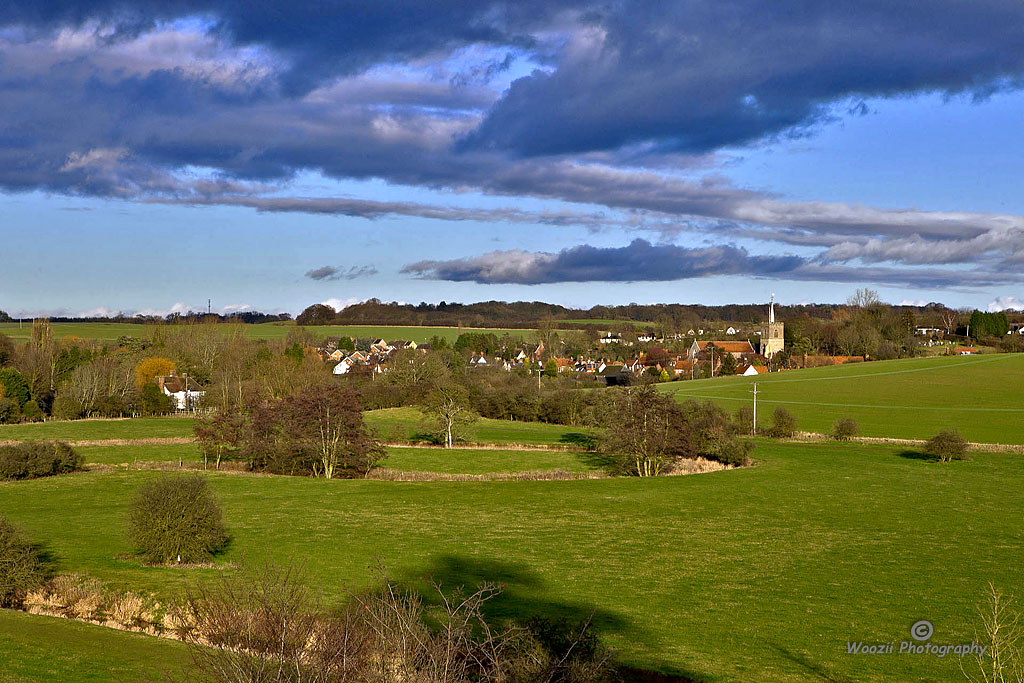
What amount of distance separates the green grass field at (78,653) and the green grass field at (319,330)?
402 feet

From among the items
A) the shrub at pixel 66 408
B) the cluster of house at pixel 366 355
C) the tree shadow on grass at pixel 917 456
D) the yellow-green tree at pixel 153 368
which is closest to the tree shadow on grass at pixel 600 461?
the tree shadow on grass at pixel 917 456

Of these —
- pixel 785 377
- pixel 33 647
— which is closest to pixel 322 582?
pixel 33 647

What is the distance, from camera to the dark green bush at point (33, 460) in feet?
117

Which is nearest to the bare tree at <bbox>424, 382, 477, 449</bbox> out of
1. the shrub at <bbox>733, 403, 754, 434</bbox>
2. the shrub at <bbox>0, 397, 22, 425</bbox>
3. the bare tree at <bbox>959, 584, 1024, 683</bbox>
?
the shrub at <bbox>733, 403, 754, 434</bbox>

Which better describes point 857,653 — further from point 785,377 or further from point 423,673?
point 785,377

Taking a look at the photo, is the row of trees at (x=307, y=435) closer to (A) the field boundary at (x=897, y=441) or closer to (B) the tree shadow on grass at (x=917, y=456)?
(B) the tree shadow on grass at (x=917, y=456)

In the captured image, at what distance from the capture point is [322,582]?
18656 millimetres

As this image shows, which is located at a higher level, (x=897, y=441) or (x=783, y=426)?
(x=783, y=426)

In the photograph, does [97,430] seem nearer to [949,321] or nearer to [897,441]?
[897,441]

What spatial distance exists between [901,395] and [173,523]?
6883 centimetres

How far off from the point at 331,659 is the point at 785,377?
8977 centimetres

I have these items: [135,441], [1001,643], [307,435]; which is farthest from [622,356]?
[1001,643]

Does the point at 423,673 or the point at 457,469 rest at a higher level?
the point at 423,673

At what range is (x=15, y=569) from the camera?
57.0 feet
